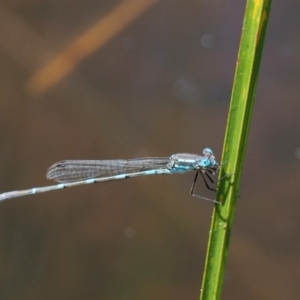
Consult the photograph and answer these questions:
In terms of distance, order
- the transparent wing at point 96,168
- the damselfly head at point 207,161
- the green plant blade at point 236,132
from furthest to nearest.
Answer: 1. the transparent wing at point 96,168
2. the damselfly head at point 207,161
3. the green plant blade at point 236,132

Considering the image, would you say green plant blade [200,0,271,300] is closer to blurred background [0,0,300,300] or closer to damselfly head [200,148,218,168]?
damselfly head [200,148,218,168]

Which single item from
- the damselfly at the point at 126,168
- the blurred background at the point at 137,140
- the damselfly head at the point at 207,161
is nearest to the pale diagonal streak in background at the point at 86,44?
the blurred background at the point at 137,140

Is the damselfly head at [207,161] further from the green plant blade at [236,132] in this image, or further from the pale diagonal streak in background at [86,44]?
the pale diagonal streak in background at [86,44]

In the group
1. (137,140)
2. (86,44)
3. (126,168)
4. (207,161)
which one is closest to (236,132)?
(207,161)

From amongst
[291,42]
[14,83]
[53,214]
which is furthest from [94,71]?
[291,42]

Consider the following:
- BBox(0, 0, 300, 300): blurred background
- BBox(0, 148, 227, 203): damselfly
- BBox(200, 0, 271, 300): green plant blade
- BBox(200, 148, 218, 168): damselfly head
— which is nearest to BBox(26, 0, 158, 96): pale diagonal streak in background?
BBox(0, 0, 300, 300): blurred background
